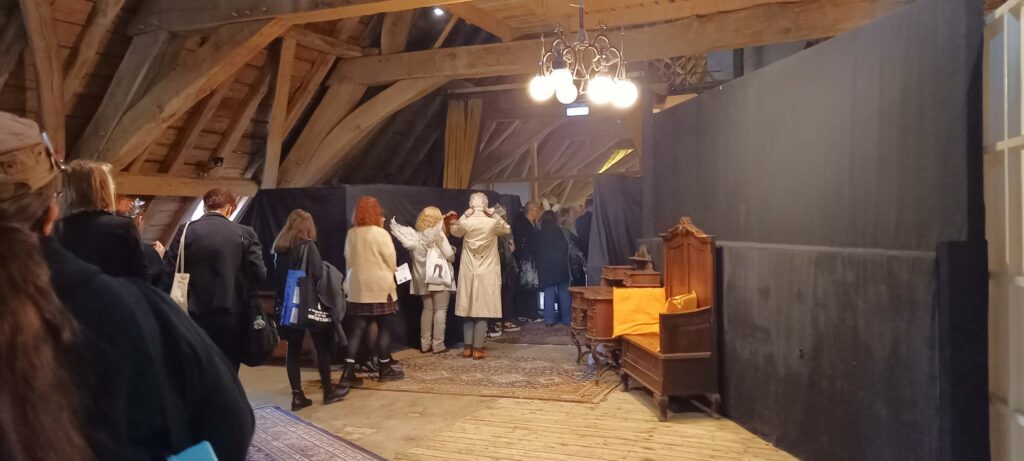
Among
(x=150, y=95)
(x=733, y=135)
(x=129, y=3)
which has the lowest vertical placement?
(x=733, y=135)

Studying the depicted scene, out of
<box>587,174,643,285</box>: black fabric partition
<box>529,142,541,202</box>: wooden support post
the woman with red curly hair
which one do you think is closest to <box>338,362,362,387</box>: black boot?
the woman with red curly hair

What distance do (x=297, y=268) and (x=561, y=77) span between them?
2198mm

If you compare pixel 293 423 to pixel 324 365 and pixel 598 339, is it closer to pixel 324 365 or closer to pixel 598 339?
pixel 324 365

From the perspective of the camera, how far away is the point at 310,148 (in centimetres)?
756

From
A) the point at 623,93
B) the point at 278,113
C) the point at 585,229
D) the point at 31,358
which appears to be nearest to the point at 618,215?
the point at 585,229

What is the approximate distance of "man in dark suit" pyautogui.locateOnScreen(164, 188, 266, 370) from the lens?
3.86 meters

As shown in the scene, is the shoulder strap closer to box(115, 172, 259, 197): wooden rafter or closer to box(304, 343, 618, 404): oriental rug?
box(304, 343, 618, 404): oriental rug

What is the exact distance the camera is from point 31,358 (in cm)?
94

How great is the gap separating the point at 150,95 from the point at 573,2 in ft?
10.9

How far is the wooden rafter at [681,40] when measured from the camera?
5719 mm

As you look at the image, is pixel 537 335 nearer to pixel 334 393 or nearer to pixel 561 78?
pixel 334 393

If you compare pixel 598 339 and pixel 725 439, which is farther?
pixel 598 339

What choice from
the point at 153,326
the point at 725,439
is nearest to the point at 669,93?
the point at 725,439

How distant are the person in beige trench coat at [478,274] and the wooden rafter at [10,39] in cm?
367
